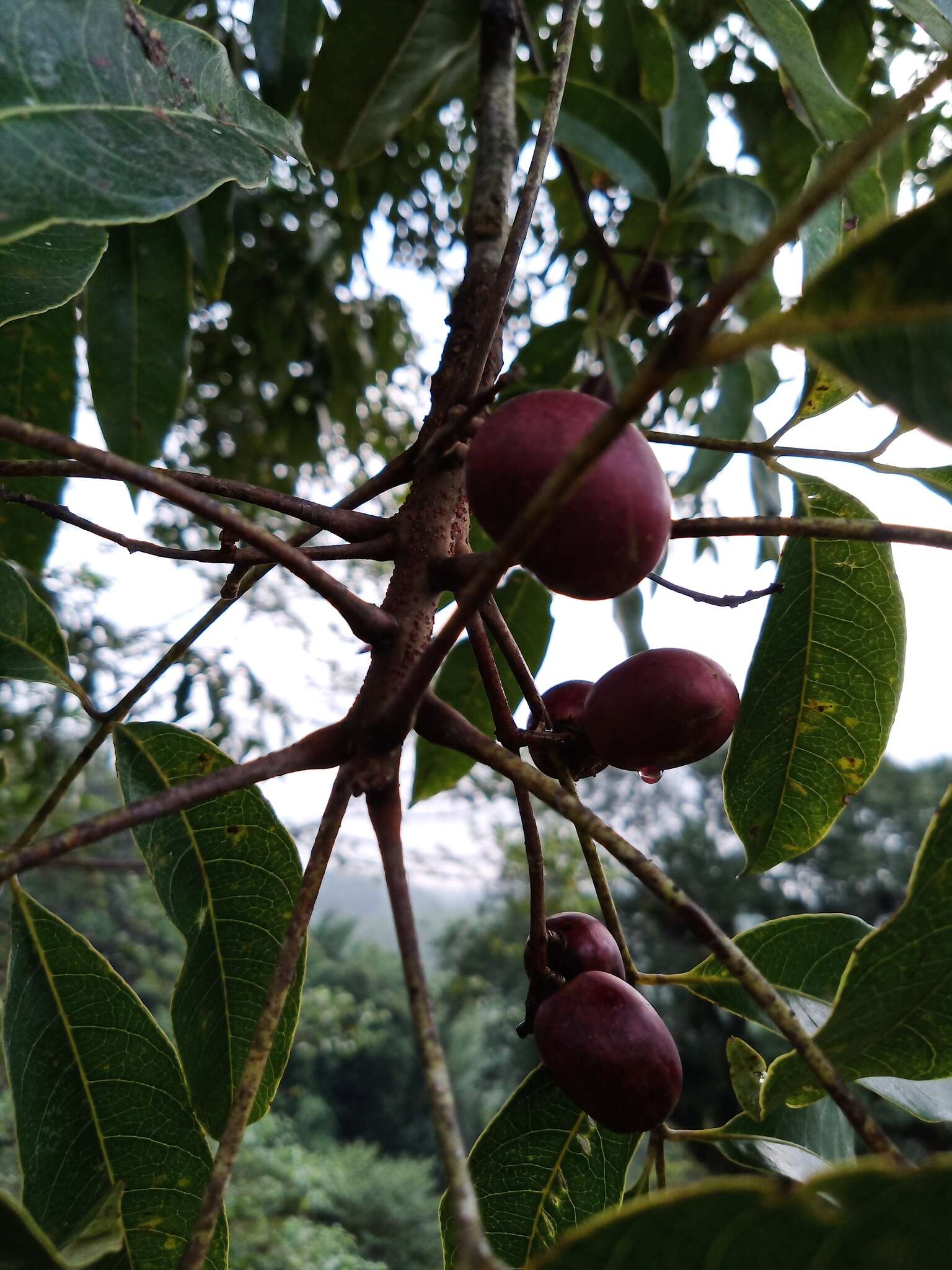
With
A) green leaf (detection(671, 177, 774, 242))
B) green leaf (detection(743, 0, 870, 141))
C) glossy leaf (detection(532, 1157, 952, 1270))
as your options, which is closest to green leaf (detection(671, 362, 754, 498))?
green leaf (detection(671, 177, 774, 242))

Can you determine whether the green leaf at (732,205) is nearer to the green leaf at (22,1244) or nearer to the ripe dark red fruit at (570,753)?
the ripe dark red fruit at (570,753)

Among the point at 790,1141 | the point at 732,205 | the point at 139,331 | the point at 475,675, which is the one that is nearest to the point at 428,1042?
the point at 790,1141

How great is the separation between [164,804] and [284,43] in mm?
995

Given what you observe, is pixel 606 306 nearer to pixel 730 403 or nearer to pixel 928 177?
pixel 730 403

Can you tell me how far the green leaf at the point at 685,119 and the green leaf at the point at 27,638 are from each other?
868mm

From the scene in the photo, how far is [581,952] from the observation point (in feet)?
2.10

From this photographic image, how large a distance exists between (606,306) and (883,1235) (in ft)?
4.92

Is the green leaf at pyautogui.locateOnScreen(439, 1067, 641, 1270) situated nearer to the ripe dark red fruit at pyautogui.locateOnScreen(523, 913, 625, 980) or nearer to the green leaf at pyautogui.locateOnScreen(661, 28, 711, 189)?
the ripe dark red fruit at pyautogui.locateOnScreen(523, 913, 625, 980)

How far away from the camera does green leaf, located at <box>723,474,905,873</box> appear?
2.51 feet

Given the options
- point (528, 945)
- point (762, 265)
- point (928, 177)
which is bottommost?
point (528, 945)

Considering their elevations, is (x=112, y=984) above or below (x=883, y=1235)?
above

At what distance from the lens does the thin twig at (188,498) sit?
0.42m

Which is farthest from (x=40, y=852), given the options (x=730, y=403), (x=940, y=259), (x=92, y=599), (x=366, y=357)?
(x=92, y=599)

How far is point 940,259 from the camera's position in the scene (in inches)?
12.2
